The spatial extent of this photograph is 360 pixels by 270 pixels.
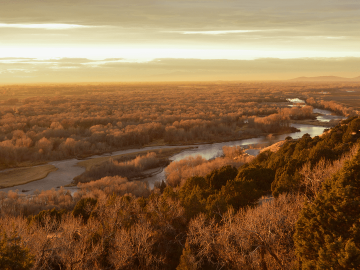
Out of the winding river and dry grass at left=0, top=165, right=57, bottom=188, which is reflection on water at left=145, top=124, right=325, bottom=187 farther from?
dry grass at left=0, top=165, right=57, bottom=188

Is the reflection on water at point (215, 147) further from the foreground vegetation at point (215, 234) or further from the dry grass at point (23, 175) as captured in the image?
the foreground vegetation at point (215, 234)

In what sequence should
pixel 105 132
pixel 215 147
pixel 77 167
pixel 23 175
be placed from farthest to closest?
pixel 105 132 < pixel 215 147 < pixel 77 167 < pixel 23 175

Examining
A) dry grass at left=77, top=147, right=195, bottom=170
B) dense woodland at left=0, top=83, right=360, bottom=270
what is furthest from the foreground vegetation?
dry grass at left=77, top=147, right=195, bottom=170

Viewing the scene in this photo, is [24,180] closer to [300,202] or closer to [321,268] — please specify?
[300,202]

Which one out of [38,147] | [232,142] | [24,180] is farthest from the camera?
[232,142]

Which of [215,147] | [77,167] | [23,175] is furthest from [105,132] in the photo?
[23,175]

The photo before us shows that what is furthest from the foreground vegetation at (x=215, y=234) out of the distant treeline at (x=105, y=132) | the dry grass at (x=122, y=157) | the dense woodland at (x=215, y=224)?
the distant treeline at (x=105, y=132)

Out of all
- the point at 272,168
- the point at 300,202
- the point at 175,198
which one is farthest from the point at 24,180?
the point at 300,202

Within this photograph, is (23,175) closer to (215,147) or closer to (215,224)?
(215,147)
